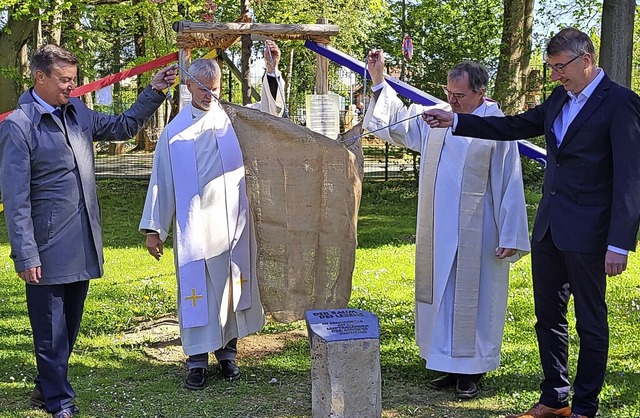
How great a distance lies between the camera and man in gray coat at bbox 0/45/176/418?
13.7 feet

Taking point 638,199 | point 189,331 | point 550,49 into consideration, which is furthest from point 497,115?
point 189,331

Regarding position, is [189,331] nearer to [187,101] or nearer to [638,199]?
[187,101]

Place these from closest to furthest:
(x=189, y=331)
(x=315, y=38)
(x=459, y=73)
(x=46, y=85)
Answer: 1. (x=46, y=85)
2. (x=459, y=73)
3. (x=189, y=331)
4. (x=315, y=38)

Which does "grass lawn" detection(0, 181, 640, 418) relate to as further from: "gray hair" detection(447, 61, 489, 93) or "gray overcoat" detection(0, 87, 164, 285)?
"gray hair" detection(447, 61, 489, 93)

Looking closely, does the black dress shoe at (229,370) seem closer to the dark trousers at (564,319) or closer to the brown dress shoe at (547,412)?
the brown dress shoe at (547,412)

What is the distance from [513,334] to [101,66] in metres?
25.2

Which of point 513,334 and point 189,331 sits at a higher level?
point 189,331

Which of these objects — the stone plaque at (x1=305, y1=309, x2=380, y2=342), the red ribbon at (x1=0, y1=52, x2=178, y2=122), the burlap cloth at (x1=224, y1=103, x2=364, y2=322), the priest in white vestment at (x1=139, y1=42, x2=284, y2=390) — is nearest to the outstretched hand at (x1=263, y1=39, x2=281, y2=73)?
the burlap cloth at (x1=224, y1=103, x2=364, y2=322)

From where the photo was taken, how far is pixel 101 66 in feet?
93.7

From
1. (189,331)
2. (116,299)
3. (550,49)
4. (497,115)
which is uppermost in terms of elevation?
(550,49)

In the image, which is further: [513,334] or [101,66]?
[101,66]

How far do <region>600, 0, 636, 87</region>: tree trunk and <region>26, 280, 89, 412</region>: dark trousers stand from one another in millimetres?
7250

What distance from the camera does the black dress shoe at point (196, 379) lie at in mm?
5051

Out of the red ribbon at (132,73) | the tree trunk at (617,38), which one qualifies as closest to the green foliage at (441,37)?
the tree trunk at (617,38)
